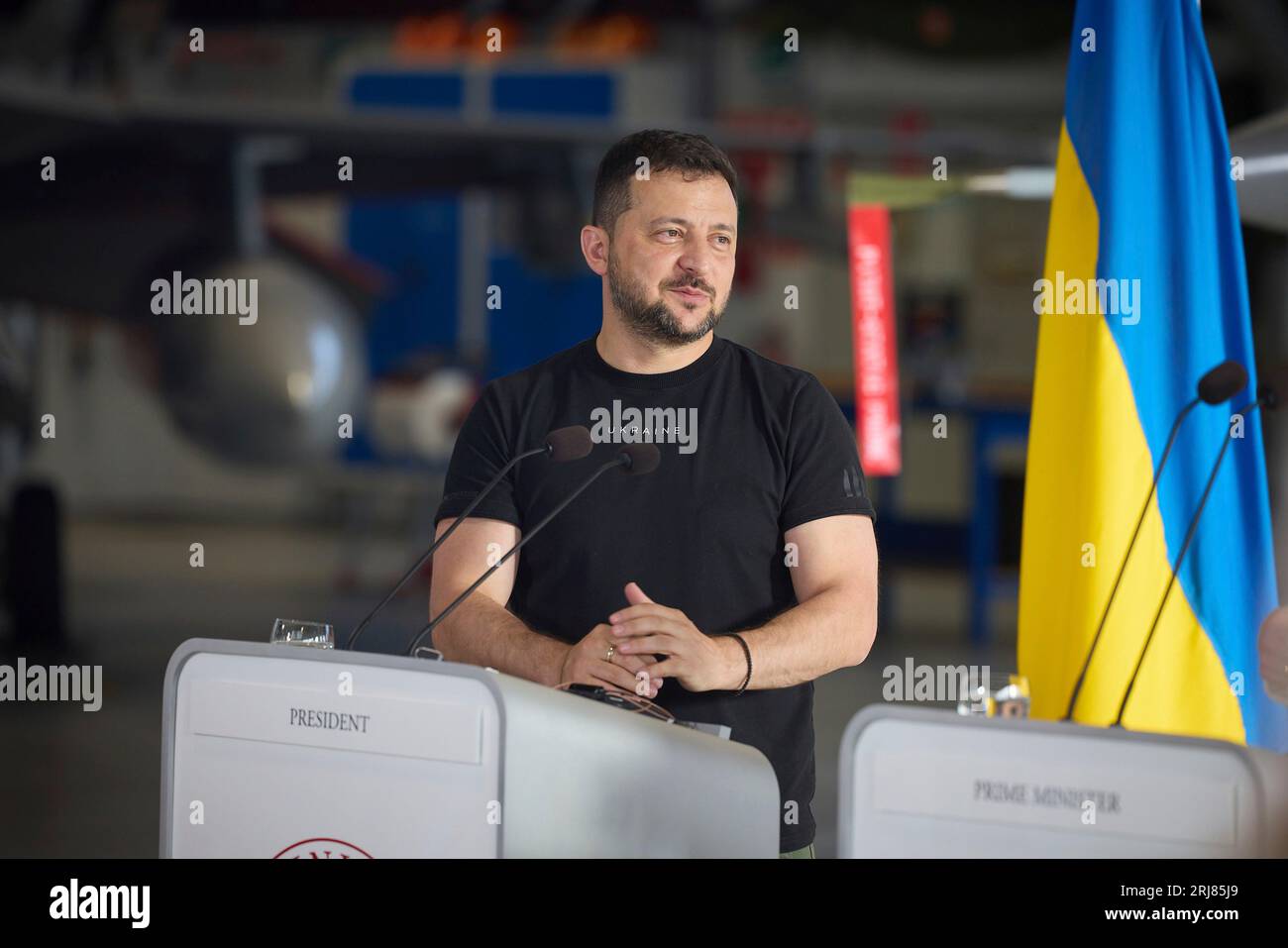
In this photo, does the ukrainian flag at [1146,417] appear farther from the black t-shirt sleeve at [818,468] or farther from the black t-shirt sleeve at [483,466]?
the black t-shirt sleeve at [483,466]

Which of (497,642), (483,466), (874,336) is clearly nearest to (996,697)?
(497,642)

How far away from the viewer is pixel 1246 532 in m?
1.64

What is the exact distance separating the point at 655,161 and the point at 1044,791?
830 mm

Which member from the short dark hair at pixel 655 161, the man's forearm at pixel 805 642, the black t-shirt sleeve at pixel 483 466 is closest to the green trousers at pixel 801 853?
the man's forearm at pixel 805 642

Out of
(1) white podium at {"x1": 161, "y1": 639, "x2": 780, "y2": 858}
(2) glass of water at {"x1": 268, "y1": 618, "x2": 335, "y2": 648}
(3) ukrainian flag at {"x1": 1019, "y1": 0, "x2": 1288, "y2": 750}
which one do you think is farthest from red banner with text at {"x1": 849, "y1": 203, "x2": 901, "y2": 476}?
(1) white podium at {"x1": 161, "y1": 639, "x2": 780, "y2": 858}

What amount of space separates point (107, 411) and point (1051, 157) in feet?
29.2

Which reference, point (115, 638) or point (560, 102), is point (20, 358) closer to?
point (115, 638)

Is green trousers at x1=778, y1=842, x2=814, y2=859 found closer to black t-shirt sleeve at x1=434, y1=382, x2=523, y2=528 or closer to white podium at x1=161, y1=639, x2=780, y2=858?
white podium at x1=161, y1=639, x2=780, y2=858

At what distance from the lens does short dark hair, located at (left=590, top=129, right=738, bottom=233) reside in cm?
143

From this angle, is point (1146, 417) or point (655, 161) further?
point (1146, 417)

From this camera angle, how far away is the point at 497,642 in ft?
4.48

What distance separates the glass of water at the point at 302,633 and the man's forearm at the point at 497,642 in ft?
0.46

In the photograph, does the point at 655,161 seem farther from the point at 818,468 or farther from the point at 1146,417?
the point at 1146,417

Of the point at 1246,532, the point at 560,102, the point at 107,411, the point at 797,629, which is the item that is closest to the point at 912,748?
the point at 797,629
